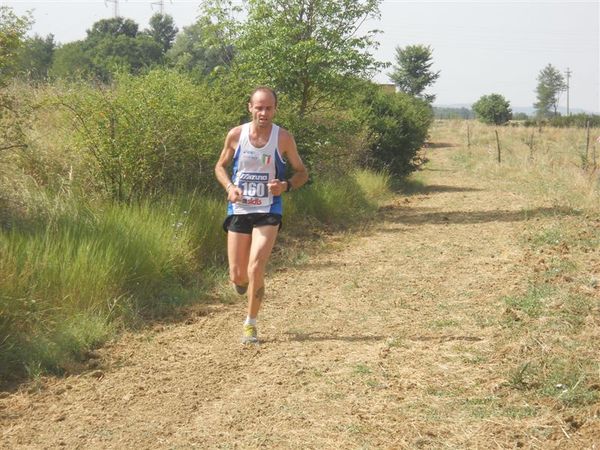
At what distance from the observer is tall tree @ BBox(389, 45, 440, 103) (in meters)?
69.2

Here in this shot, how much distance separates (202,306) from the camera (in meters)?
6.99

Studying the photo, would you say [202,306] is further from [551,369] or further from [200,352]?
[551,369]

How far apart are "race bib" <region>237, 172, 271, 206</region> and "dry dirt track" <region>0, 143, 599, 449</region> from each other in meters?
1.17

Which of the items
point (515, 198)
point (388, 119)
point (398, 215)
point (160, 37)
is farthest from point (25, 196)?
point (160, 37)

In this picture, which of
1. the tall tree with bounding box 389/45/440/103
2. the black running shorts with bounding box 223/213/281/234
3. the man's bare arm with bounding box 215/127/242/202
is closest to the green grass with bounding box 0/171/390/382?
the black running shorts with bounding box 223/213/281/234

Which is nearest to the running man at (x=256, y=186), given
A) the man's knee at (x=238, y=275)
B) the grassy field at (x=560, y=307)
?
the man's knee at (x=238, y=275)

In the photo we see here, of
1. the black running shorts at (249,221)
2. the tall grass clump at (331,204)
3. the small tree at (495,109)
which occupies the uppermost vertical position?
the small tree at (495,109)

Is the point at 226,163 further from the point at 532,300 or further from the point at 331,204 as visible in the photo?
the point at 331,204

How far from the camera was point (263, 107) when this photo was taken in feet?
18.1

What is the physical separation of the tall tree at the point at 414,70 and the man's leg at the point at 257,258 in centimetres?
6555

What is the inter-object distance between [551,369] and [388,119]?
1645cm

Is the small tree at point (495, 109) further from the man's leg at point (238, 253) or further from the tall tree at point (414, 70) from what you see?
the man's leg at point (238, 253)

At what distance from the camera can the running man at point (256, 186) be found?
5.58 meters

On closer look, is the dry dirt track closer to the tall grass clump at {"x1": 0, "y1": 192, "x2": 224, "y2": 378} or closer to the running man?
the tall grass clump at {"x1": 0, "y1": 192, "x2": 224, "y2": 378}
